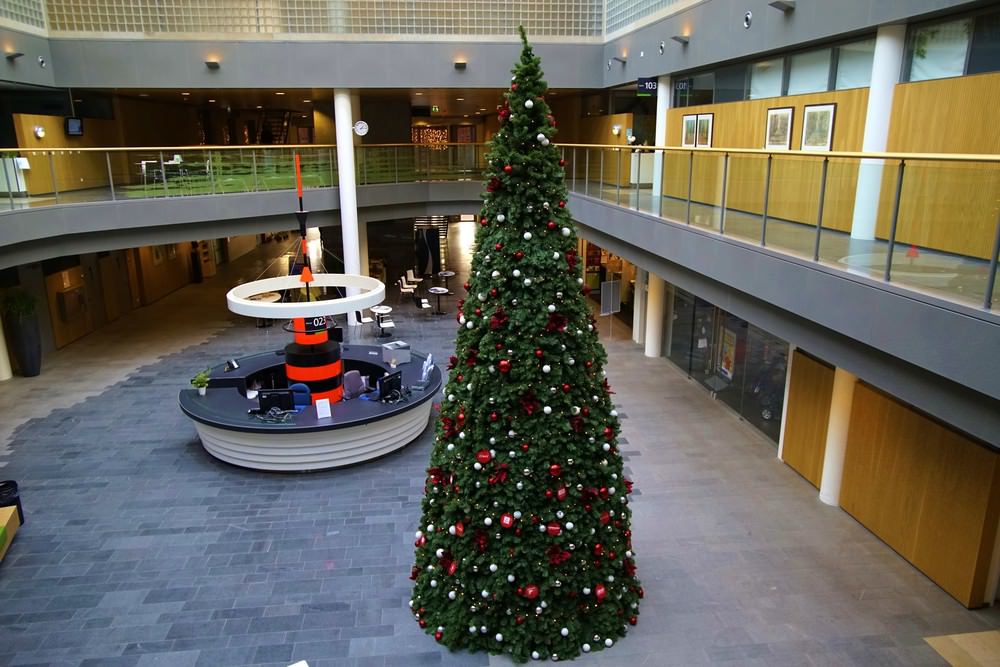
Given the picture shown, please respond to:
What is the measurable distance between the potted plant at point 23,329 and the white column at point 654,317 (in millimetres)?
13901

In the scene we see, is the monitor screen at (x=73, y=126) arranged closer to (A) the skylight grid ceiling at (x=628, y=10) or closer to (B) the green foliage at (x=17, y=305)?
(B) the green foliage at (x=17, y=305)

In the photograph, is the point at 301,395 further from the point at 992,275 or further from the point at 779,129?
the point at 992,275

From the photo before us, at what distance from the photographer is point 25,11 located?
15.8 m

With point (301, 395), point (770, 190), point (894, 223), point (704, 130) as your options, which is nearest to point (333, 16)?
point (704, 130)

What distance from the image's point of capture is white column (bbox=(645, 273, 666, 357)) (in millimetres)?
16391

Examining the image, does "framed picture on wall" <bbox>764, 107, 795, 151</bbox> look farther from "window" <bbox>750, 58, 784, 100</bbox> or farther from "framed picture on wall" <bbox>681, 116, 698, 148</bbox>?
"framed picture on wall" <bbox>681, 116, 698, 148</bbox>

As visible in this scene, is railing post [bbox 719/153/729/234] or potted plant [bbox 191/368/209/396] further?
potted plant [bbox 191/368/209/396]

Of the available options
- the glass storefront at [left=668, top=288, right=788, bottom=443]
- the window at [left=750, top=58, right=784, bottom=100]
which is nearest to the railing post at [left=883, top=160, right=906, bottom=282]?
the glass storefront at [left=668, top=288, right=788, bottom=443]

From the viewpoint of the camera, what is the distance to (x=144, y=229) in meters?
15.3

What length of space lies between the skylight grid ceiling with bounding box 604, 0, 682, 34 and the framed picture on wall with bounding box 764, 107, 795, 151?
14.4ft

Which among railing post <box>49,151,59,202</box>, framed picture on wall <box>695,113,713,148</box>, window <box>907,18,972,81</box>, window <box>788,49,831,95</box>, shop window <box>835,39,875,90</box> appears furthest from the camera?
framed picture on wall <box>695,113,713,148</box>

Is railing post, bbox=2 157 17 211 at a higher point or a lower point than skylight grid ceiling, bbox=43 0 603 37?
lower

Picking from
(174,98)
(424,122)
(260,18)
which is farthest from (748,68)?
(424,122)

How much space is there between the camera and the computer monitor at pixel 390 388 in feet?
37.6
